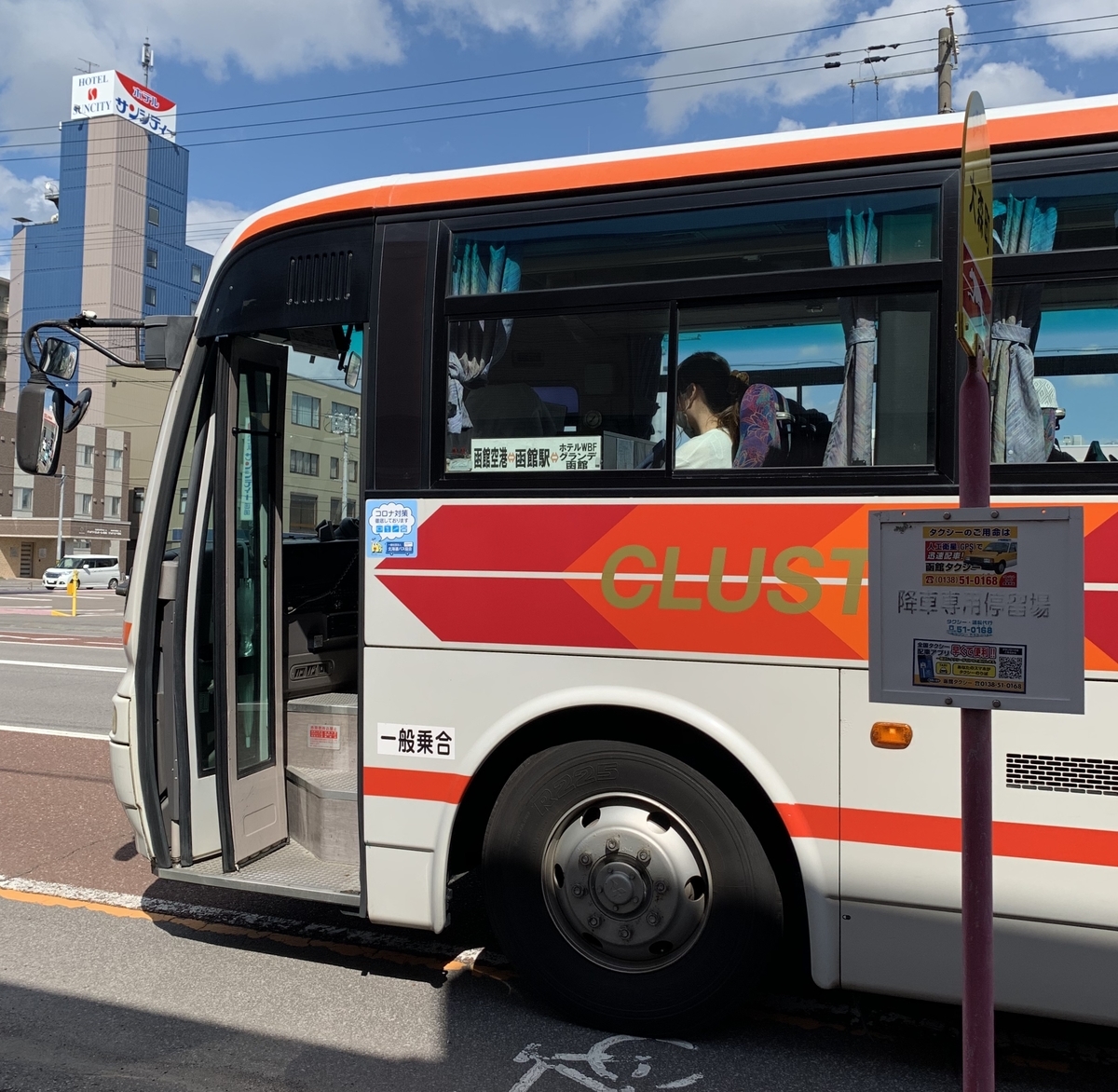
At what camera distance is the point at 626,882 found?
12.2 feet

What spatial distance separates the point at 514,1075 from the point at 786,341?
2.65 m

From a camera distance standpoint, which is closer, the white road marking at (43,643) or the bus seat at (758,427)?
the bus seat at (758,427)

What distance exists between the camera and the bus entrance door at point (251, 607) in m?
4.57

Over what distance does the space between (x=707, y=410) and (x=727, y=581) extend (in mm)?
620

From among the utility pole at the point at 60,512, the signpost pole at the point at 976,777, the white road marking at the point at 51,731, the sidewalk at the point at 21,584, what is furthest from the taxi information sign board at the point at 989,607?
the utility pole at the point at 60,512

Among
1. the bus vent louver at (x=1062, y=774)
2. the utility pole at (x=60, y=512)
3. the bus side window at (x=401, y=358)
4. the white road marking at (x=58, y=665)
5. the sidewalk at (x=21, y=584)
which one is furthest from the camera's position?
the utility pole at (x=60, y=512)

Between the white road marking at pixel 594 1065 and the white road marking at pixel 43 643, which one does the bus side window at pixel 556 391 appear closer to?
the white road marking at pixel 594 1065

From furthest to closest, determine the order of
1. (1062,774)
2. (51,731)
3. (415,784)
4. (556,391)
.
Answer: (51,731) < (415,784) < (556,391) < (1062,774)

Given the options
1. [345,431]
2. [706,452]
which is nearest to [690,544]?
[706,452]

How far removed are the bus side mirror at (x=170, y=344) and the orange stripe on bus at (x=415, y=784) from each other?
1998mm

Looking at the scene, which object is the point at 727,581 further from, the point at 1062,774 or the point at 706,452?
the point at 1062,774

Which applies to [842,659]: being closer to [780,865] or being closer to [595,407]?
[780,865]

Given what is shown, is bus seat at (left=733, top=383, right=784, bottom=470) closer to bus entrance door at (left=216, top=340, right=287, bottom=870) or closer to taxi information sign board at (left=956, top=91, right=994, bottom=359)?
taxi information sign board at (left=956, top=91, right=994, bottom=359)

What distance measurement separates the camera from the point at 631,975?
3750 mm
